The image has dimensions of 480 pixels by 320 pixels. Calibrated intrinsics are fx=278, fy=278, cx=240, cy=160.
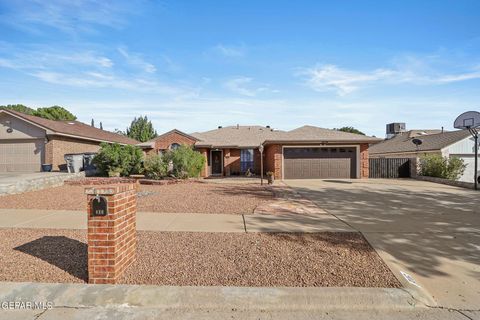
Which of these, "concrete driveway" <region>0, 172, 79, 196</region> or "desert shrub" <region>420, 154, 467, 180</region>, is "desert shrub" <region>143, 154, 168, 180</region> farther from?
"desert shrub" <region>420, 154, 467, 180</region>

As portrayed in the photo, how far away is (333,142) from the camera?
1894 centimetres

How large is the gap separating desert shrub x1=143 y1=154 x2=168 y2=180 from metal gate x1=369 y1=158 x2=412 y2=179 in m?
14.2

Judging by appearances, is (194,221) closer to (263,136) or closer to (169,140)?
(169,140)

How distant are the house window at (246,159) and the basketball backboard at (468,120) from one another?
13715mm

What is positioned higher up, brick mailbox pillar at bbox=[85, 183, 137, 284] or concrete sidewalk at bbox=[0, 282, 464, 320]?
brick mailbox pillar at bbox=[85, 183, 137, 284]

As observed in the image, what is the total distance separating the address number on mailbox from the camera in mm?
3523

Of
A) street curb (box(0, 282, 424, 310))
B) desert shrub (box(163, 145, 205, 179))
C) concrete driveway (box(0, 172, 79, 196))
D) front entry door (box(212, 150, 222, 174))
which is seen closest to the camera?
street curb (box(0, 282, 424, 310))

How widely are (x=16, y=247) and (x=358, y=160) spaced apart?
740 inches

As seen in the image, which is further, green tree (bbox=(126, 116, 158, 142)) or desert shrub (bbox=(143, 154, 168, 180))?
green tree (bbox=(126, 116, 158, 142))

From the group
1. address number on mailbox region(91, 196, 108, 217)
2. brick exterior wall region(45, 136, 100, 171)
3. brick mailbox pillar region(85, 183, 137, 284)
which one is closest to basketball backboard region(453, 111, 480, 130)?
brick mailbox pillar region(85, 183, 137, 284)

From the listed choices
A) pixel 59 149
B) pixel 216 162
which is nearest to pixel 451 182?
pixel 216 162

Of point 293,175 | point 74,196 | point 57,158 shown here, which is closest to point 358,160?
point 293,175

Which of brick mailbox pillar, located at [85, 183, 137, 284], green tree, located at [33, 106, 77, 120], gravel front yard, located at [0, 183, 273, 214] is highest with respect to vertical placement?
green tree, located at [33, 106, 77, 120]

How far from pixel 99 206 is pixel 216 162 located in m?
20.0
